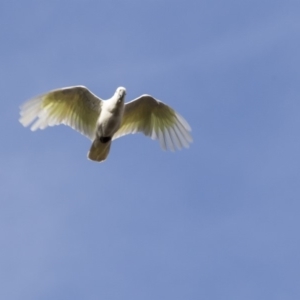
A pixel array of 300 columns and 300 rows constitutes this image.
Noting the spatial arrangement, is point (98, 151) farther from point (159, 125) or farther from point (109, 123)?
point (159, 125)

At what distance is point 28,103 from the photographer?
109 ft

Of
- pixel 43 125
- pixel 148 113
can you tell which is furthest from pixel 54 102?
pixel 148 113

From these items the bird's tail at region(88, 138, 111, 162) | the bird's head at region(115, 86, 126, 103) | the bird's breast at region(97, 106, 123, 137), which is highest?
the bird's head at region(115, 86, 126, 103)

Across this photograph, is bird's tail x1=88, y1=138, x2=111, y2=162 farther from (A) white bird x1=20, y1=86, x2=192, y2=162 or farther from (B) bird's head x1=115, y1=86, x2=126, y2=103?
(B) bird's head x1=115, y1=86, x2=126, y2=103

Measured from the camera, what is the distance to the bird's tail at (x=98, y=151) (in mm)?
32531

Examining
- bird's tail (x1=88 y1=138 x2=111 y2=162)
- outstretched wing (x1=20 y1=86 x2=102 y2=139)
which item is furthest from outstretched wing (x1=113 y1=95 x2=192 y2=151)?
bird's tail (x1=88 y1=138 x2=111 y2=162)

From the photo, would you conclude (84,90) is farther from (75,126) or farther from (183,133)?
(183,133)

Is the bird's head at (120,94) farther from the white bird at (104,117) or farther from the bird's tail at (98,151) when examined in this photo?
the bird's tail at (98,151)

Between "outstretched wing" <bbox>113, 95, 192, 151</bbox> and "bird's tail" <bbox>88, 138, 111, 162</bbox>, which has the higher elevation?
"outstretched wing" <bbox>113, 95, 192, 151</bbox>

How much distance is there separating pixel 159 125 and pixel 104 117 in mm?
2668

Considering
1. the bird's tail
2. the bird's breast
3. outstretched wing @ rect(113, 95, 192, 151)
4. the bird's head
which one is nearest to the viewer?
the bird's head

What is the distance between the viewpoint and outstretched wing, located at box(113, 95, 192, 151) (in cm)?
3416

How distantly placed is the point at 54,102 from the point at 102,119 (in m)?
1.93

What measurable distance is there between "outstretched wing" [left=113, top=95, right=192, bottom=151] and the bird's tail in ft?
5.57
